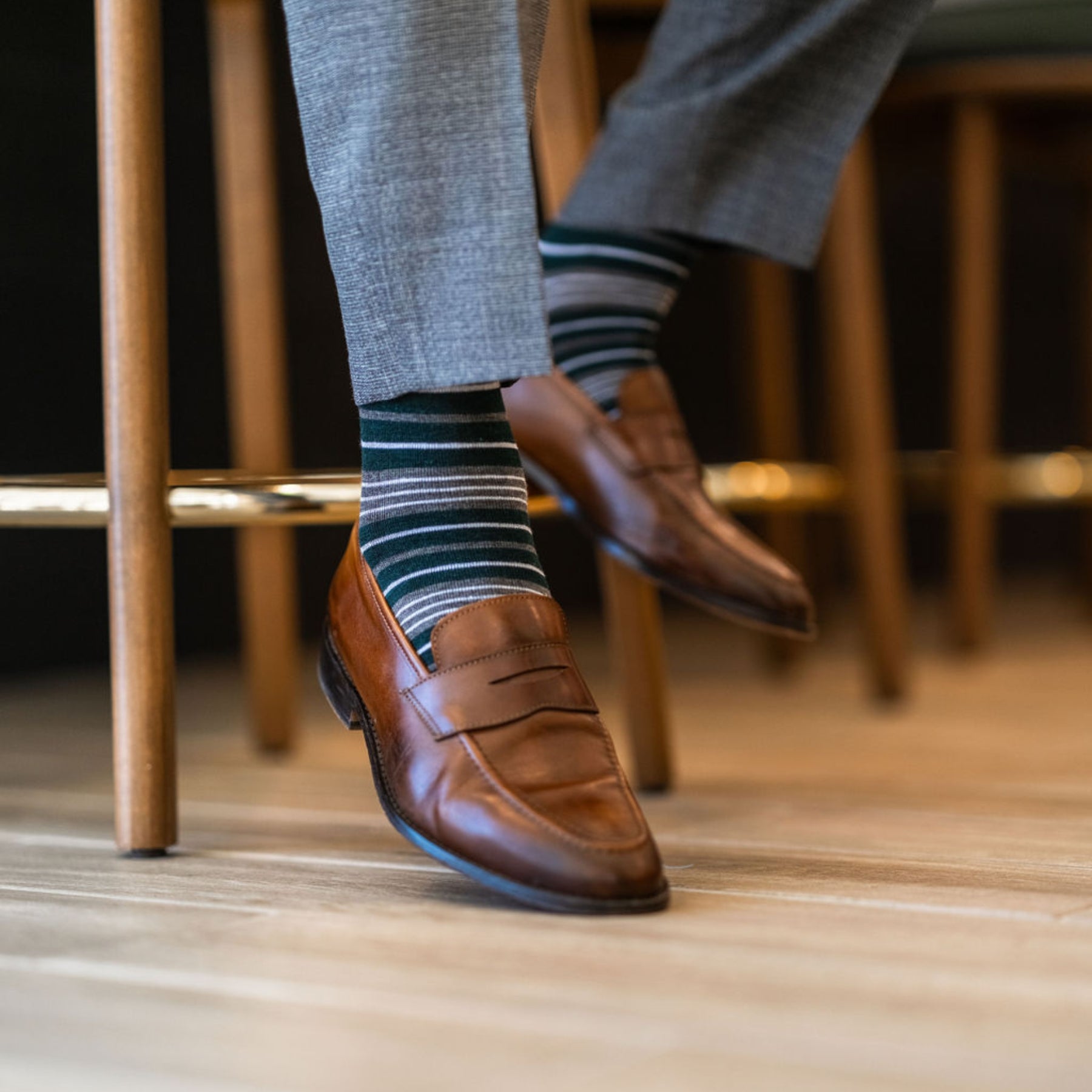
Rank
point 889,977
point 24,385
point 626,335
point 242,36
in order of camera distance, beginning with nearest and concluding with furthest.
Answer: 1. point 889,977
2. point 626,335
3. point 242,36
4. point 24,385

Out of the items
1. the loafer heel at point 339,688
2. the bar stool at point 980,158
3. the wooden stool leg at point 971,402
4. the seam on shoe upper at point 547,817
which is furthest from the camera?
the wooden stool leg at point 971,402

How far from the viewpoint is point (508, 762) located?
2.08ft

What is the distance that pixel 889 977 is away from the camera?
0.52 metres

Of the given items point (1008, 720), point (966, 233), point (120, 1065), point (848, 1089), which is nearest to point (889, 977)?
point (848, 1089)

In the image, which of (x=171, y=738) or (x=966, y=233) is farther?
(x=966, y=233)

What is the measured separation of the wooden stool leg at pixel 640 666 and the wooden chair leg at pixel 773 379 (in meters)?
0.72

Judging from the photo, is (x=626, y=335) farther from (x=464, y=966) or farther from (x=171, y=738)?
(x=464, y=966)

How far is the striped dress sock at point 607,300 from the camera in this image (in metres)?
0.92

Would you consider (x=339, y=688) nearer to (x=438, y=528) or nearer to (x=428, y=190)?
(x=438, y=528)

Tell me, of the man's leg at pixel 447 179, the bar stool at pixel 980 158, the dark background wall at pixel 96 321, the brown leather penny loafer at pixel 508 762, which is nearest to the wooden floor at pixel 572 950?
the brown leather penny loafer at pixel 508 762

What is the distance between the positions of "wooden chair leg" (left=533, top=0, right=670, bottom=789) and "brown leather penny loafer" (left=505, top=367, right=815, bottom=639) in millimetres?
112

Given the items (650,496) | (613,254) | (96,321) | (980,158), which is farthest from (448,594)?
(980,158)

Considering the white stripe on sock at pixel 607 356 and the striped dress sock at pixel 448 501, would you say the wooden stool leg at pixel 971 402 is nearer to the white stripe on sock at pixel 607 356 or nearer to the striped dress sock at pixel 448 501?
the white stripe on sock at pixel 607 356

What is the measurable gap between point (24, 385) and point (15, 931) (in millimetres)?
1037
